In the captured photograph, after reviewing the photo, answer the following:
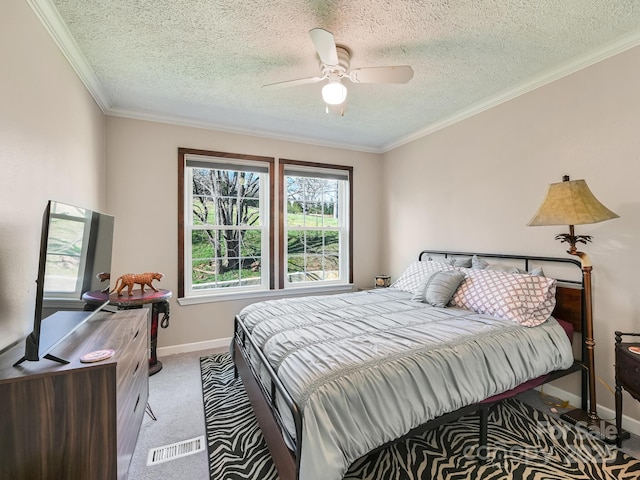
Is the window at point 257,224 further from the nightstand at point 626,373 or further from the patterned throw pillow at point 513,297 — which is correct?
the nightstand at point 626,373

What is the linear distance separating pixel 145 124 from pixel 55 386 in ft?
9.78

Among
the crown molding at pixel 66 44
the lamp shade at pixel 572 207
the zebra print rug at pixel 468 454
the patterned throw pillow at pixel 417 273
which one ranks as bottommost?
the zebra print rug at pixel 468 454

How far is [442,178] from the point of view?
356 centimetres

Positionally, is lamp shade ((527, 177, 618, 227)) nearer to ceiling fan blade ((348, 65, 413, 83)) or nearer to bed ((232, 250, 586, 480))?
bed ((232, 250, 586, 480))

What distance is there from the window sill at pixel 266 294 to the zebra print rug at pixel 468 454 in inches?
58.9

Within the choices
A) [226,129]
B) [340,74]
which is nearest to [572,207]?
[340,74]

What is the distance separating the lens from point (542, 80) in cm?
252

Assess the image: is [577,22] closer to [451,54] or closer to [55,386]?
[451,54]

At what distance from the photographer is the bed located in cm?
135

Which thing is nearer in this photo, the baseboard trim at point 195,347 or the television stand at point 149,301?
the television stand at point 149,301

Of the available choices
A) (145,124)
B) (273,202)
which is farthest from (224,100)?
(273,202)

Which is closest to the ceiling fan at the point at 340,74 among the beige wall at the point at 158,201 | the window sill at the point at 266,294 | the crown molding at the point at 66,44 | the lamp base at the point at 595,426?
the crown molding at the point at 66,44

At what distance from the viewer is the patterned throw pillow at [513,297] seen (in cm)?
217

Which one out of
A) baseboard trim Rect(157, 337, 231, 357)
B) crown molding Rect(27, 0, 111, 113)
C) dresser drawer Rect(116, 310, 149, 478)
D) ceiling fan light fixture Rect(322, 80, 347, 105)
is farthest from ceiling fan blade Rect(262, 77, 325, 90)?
baseboard trim Rect(157, 337, 231, 357)
